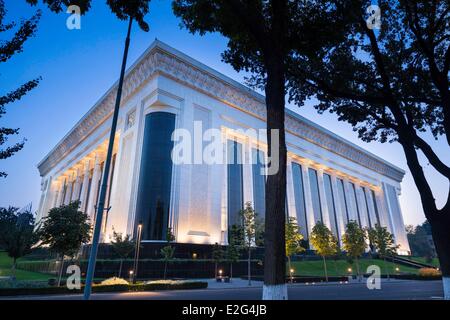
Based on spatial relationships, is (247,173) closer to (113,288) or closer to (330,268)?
Result: (330,268)

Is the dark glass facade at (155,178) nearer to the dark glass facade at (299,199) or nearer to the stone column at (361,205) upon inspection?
the dark glass facade at (299,199)

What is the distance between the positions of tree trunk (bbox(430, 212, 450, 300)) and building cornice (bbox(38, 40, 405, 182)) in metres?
38.0

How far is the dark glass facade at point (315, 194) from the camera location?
5980 centimetres

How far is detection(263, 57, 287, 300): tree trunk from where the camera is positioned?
7.21 metres

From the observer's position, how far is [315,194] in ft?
203

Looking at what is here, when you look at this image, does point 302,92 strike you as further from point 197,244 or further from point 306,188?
point 306,188

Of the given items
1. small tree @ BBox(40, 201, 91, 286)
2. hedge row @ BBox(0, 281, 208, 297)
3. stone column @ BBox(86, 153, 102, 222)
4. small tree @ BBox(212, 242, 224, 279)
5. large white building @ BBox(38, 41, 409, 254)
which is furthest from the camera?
stone column @ BBox(86, 153, 102, 222)

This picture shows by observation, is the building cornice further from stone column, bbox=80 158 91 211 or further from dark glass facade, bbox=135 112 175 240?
dark glass facade, bbox=135 112 175 240

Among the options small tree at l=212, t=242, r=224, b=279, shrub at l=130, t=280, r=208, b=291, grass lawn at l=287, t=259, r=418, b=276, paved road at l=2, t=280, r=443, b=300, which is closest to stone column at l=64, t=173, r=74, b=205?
small tree at l=212, t=242, r=224, b=279

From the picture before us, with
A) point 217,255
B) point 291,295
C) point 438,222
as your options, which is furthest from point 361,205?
point 438,222

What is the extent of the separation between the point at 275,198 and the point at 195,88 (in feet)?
127
